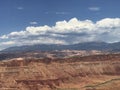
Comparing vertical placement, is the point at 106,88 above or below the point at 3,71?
below

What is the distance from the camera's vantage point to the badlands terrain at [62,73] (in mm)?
132500

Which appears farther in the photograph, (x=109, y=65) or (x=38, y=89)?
(x=109, y=65)

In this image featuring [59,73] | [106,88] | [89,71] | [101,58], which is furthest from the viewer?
[101,58]

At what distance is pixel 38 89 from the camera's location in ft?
429

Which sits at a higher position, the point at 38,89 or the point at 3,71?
the point at 3,71

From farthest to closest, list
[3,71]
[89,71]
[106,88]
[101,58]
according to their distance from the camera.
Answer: [101,58] < [89,71] < [3,71] < [106,88]

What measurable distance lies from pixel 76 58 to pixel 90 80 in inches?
793

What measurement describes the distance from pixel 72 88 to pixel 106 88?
1746cm

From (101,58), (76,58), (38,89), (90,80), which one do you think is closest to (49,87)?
(38,89)

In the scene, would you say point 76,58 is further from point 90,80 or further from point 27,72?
point 27,72

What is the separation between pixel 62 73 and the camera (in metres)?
151

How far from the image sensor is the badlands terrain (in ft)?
435

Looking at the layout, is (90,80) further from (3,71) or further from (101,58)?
(3,71)

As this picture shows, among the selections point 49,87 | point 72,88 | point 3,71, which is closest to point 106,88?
point 72,88
